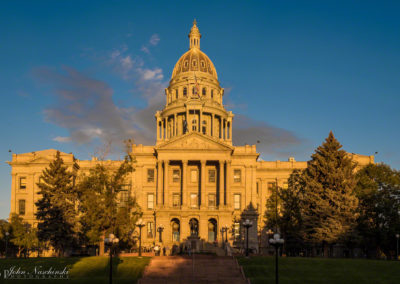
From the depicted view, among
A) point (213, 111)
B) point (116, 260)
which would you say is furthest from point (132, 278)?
point (213, 111)

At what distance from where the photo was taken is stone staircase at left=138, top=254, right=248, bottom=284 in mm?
34594

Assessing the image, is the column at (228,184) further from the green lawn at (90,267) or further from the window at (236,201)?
the green lawn at (90,267)

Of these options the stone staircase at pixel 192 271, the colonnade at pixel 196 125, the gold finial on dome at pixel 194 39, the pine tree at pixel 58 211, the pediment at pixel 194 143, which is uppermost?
the gold finial on dome at pixel 194 39

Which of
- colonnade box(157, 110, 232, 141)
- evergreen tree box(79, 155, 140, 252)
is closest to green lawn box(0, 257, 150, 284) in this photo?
evergreen tree box(79, 155, 140, 252)

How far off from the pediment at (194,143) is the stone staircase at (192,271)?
3122 centimetres

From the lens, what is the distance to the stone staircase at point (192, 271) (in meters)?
34.6

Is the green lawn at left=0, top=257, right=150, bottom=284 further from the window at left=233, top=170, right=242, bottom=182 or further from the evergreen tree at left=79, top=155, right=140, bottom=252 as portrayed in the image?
the window at left=233, top=170, right=242, bottom=182

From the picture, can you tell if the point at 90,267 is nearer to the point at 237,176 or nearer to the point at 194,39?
the point at 237,176

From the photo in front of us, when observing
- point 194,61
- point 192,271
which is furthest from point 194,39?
point 192,271

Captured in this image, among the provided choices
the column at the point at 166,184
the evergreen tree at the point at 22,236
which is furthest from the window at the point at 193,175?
the evergreen tree at the point at 22,236

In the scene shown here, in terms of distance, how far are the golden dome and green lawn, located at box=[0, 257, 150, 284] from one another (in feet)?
Answer: 204

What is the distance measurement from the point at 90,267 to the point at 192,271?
886 centimetres

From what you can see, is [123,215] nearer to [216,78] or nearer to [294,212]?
[294,212]

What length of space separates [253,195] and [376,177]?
68.6ft
